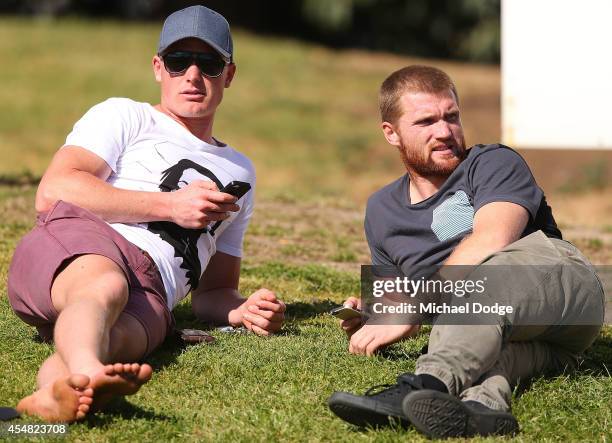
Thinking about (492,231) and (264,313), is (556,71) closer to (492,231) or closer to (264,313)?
(264,313)

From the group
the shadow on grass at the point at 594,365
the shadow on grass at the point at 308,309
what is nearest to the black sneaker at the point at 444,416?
the shadow on grass at the point at 594,365

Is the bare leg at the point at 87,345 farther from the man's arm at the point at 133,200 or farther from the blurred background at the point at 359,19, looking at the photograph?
the blurred background at the point at 359,19

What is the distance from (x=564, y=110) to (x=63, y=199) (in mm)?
5837

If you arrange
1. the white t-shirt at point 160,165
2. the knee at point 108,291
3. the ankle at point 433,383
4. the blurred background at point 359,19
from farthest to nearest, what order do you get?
the blurred background at point 359,19 → the white t-shirt at point 160,165 → the knee at point 108,291 → the ankle at point 433,383

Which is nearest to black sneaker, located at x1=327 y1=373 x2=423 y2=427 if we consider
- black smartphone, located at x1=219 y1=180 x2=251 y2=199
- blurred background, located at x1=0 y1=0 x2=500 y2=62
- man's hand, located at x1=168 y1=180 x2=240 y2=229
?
man's hand, located at x1=168 y1=180 x2=240 y2=229

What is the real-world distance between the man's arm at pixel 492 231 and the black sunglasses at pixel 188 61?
1.56 metres

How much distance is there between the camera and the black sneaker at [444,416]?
3.62 m

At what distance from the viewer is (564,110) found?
31.0ft

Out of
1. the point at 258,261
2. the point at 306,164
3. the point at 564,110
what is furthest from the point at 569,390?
the point at 306,164

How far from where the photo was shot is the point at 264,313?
5121mm

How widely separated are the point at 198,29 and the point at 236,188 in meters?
0.76

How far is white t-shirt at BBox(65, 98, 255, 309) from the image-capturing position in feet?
15.8

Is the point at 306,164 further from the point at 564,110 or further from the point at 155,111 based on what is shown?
the point at 155,111

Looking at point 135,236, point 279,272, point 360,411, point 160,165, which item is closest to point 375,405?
point 360,411
